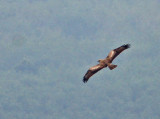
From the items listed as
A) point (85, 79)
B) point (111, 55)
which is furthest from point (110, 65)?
point (85, 79)

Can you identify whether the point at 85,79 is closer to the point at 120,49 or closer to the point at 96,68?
the point at 96,68

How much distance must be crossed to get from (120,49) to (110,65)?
466 centimetres

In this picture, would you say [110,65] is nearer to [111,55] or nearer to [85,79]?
[111,55]

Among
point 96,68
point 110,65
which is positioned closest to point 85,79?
point 96,68

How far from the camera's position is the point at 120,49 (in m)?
52.2

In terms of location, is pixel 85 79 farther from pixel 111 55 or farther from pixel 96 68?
pixel 111 55

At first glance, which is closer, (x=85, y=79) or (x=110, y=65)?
(x=110, y=65)

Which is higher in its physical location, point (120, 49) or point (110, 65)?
point (120, 49)

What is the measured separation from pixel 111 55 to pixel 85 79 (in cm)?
735

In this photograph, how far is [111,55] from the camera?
51562 millimetres

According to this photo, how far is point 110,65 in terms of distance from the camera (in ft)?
162

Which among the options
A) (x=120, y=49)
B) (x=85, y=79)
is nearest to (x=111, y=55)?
(x=120, y=49)

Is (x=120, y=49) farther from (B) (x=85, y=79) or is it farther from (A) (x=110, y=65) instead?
(B) (x=85, y=79)

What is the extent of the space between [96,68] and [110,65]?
419 centimetres
